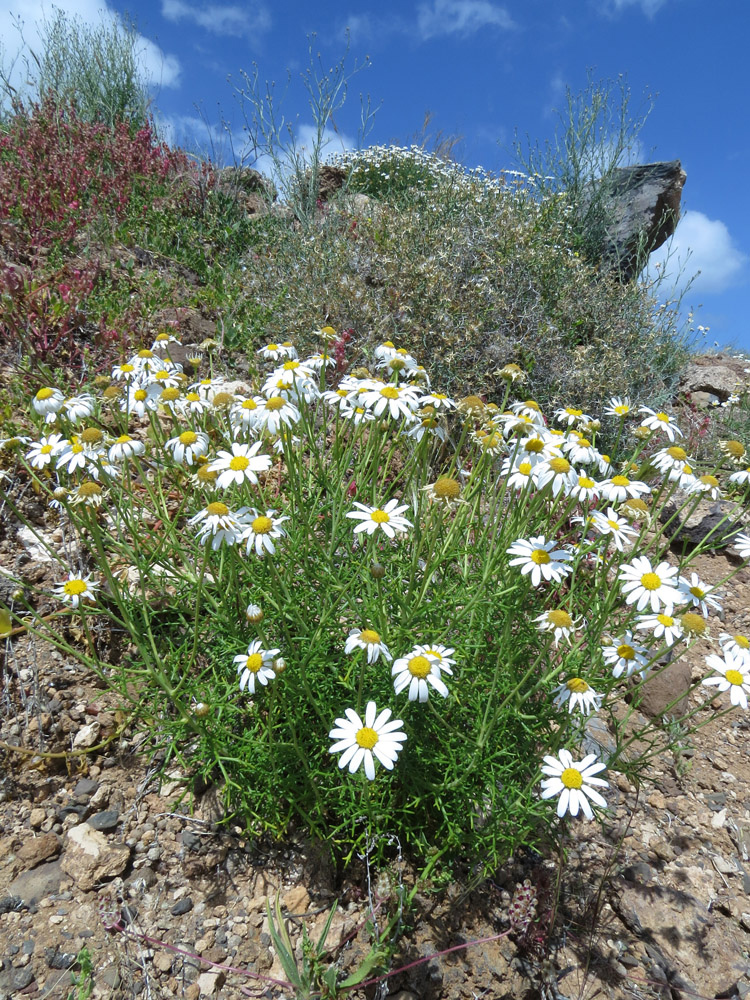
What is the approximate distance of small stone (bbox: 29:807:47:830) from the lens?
2248 millimetres

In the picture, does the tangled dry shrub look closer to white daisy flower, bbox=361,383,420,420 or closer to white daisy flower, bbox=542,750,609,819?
white daisy flower, bbox=361,383,420,420

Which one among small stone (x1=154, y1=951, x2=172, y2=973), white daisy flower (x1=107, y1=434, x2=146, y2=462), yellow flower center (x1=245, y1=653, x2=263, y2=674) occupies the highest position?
white daisy flower (x1=107, y1=434, x2=146, y2=462)

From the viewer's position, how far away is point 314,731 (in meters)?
2.21

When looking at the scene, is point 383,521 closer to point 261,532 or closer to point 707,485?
point 261,532

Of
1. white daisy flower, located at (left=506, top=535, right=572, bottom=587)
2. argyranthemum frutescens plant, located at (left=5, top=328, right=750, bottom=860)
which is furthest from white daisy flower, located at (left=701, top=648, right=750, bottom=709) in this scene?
white daisy flower, located at (left=506, top=535, right=572, bottom=587)

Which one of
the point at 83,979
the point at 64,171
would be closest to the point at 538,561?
the point at 83,979

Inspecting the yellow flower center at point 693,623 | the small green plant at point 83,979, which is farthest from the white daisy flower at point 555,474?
the small green plant at point 83,979

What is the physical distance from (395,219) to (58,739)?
5176 millimetres

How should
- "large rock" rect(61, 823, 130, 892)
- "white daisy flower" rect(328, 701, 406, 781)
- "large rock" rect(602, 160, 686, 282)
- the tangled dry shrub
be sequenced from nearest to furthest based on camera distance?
"white daisy flower" rect(328, 701, 406, 781) → "large rock" rect(61, 823, 130, 892) → the tangled dry shrub → "large rock" rect(602, 160, 686, 282)

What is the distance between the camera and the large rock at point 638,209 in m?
8.30

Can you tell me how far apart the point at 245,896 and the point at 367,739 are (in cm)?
94

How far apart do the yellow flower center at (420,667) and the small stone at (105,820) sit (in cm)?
138

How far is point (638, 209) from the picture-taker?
27.7 feet

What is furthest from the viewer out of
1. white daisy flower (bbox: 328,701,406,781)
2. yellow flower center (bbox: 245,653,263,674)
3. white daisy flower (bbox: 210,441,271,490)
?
white daisy flower (bbox: 210,441,271,490)
